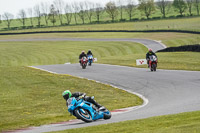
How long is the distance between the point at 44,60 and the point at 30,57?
17.2 ft

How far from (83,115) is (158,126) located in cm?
298

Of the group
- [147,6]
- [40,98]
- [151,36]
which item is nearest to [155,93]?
[40,98]

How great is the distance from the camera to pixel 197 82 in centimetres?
2103

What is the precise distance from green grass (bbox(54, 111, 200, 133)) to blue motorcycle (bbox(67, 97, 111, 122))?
1283mm

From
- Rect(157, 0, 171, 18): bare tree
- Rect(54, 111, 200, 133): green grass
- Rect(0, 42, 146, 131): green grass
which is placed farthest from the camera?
Rect(157, 0, 171, 18): bare tree

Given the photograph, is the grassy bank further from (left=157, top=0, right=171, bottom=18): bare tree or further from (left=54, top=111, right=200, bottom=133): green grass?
(left=157, top=0, right=171, bottom=18): bare tree

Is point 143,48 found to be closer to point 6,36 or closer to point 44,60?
point 44,60

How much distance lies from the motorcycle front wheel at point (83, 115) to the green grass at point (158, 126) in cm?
124

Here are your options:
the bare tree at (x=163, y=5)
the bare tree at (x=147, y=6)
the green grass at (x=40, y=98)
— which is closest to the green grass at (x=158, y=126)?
the green grass at (x=40, y=98)

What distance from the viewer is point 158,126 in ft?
33.3

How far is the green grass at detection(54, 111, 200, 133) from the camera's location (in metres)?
9.51

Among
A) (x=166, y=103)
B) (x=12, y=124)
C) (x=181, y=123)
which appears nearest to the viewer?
(x=181, y=123)

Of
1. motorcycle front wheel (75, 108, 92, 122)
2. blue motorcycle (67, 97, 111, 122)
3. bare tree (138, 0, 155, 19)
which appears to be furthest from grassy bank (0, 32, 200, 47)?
bare tree (138, 0, 155, 19)

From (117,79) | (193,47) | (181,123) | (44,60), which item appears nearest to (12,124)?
(181,123)
